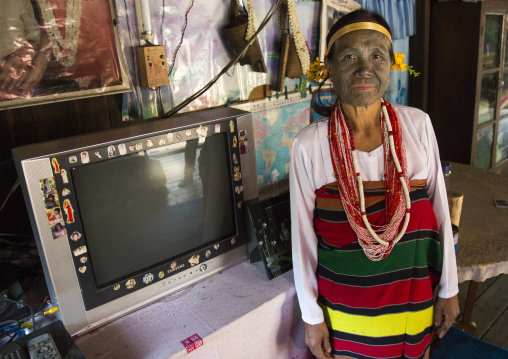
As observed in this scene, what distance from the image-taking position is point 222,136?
1.42 m

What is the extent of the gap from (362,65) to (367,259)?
59 cm

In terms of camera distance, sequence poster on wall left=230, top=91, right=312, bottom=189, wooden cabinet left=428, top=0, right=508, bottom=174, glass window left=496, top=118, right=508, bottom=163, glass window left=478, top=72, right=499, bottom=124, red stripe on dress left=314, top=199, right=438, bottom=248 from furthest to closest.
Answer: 1. glass window left=496, top=118, right=508, bottom=163
2. glass window left=478, top=72, right=499, bottom=124
3. wooden cabinet left=428, top=0, right=508, bottom=174
4. poster on wall left=230, top=91, right=312, bottom=189
5. red stripe on dress left=314, top=199, right=438, bottom=248

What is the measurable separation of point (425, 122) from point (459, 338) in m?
1.14

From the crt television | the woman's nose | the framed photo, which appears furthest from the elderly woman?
the framed photo

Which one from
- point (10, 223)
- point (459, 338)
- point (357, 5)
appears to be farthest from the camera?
point (357, 5)

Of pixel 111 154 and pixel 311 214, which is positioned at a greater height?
pixel 111 154

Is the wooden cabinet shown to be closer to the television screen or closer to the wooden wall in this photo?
the television screen

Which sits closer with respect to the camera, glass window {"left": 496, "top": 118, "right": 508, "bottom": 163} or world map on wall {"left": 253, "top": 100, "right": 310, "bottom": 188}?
world map on wall {"left": 253, "top": 100, "right": 310, "bottom": 188}

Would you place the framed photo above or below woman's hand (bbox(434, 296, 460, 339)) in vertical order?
above

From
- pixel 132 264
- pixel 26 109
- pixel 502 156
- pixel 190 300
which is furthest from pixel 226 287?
pixel 502 156

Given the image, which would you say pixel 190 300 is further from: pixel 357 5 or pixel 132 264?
pixel 357 5

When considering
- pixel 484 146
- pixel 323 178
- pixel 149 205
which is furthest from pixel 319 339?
pixel 484 146

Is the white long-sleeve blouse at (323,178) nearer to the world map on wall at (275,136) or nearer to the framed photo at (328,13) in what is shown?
the world map on wall at (275,136)

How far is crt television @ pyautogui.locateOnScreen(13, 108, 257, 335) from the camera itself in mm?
1101
